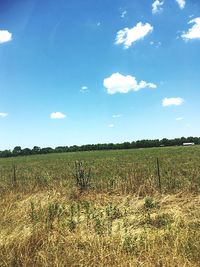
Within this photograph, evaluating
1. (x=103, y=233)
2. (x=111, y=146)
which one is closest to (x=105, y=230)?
(x=103, y=233)

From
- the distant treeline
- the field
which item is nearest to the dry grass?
the field

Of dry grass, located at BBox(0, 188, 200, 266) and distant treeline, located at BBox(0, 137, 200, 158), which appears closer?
dry grass, located at BBox(0, 188, 200, 266)

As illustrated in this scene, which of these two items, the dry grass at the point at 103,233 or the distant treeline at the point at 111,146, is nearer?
the dry grass at the point at 103,233

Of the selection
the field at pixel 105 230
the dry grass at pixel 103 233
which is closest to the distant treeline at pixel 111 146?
the field at pixel 105 230

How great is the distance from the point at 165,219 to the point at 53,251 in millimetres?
3338

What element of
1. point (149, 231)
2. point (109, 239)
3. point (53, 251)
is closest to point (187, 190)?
point (149, 231)

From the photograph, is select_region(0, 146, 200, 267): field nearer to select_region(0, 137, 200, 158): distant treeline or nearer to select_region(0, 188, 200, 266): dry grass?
select_region(0, 188, 200, 266): dry grass

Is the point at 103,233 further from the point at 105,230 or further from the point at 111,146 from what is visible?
the point at 111,146

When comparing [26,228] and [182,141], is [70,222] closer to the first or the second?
[26,228]

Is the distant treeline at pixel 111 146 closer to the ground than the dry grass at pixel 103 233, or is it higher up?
higher up

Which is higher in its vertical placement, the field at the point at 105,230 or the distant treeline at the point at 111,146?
the distant treeline at the point at 111,146

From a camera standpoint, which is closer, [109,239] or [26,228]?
[109,239]

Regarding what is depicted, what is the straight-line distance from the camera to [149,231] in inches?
309

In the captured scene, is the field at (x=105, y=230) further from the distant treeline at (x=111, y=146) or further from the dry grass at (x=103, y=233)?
the distant treeline at (x=111, y=146)
